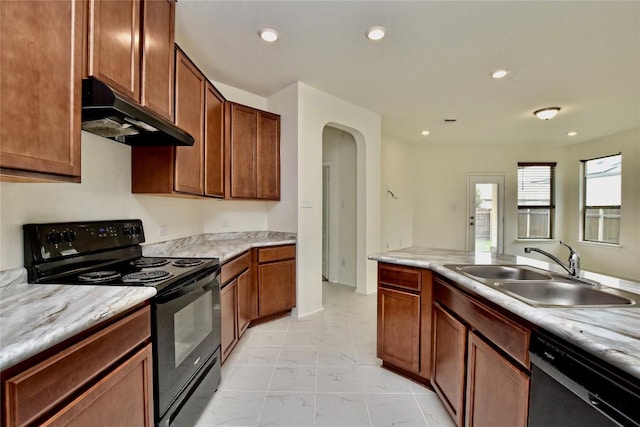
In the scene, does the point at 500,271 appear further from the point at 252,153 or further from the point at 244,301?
the point at 252,153

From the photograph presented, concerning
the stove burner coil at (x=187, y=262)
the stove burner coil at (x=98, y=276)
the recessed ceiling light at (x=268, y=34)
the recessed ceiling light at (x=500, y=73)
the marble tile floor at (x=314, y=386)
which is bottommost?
the marble tile floor at (x=314, y=386)

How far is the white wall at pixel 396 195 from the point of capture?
5.32 m

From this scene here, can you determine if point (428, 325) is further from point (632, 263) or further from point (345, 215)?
point (632, 263)

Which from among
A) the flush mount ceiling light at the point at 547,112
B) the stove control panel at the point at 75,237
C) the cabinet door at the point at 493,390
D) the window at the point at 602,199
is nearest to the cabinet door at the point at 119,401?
the stove control panel at the point at 75,237

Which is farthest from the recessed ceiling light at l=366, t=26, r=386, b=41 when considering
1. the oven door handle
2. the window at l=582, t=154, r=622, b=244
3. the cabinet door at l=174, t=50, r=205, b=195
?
the window at l=582, t=154, r=622, b=244

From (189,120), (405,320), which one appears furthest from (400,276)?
(189,120)

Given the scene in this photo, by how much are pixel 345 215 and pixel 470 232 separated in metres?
3.21

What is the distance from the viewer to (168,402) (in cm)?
136

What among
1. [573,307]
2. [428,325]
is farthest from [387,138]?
[573,307]

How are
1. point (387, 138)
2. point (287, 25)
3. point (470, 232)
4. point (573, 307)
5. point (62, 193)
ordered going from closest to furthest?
point (573, 307), point (62, 193), point (287, 25), point (387, 138), point (470, 232)

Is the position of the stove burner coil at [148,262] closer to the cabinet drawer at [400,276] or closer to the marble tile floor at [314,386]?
the marble tile floor at [314,386]

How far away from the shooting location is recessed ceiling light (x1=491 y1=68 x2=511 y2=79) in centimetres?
283

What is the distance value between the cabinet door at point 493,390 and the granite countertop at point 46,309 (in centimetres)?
149

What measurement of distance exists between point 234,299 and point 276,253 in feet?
2.52
